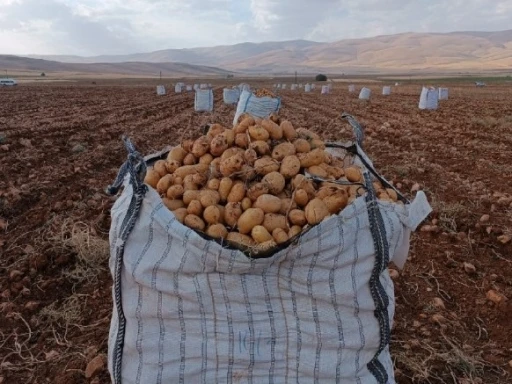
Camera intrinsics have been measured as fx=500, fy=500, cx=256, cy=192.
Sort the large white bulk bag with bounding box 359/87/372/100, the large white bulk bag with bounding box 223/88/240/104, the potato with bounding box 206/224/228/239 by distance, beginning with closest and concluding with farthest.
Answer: the potato with bounding box 206/224/228/239 < the large white bulk bag with bounding box 223/88/240/104 < the large white bulk bag with bounding box 359/87/372/100

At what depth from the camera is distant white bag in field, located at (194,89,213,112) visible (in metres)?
15.5

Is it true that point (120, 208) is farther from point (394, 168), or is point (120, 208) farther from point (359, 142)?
point (394, 168)

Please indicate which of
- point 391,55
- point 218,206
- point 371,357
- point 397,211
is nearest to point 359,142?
point 397,211

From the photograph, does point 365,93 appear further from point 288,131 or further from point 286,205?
point 286,205

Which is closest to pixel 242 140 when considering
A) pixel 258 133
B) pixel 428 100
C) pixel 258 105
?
pixel 258 133

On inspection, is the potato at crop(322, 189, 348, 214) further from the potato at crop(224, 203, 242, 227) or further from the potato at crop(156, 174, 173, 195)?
the potato at crop(156, 174, 173, 195)

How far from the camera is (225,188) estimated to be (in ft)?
7.15

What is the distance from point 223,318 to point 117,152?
656 centimetres

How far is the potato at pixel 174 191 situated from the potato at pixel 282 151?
46 cm

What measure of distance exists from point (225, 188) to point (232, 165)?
11 cm

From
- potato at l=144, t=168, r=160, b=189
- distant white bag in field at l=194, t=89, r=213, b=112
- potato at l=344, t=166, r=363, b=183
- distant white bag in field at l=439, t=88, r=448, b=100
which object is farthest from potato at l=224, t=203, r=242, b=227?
distant white bag in field at l=439, t=88, r=448, b=100

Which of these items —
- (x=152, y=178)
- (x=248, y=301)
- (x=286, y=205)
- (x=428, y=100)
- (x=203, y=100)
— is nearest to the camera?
(x=248, y=301)

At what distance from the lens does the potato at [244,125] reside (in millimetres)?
2465

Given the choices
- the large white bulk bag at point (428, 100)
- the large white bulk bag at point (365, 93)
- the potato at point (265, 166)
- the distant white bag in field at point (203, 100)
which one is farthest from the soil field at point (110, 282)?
the large white bulk bag at point (365, 93)
